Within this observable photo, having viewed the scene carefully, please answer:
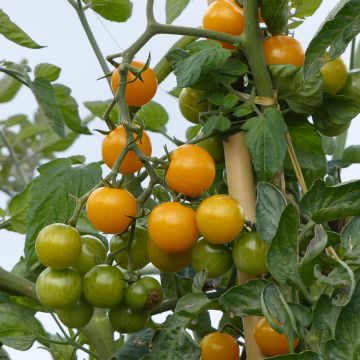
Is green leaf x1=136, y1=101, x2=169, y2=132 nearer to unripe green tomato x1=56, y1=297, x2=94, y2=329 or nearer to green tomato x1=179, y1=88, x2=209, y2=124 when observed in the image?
green tomato x1=179, y1=88, x2=209, y2=124

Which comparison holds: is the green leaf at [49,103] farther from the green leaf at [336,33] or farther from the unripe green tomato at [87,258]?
the green leaf at [336,33]

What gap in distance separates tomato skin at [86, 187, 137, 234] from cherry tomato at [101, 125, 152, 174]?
49mm

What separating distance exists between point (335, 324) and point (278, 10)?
0.43 m

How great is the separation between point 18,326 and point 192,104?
420 millimetres

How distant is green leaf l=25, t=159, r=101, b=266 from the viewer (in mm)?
955

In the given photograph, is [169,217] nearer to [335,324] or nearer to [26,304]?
[335,324]

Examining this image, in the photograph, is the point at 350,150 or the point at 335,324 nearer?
the point at 335,324

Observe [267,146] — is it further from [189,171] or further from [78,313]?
[78,313]

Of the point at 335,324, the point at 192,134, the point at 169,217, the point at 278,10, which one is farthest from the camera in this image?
the point at 192,134

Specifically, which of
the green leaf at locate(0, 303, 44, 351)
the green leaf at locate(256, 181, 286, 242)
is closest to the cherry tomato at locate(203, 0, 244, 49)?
the green leaf at locate(256, 181, 286, 242)

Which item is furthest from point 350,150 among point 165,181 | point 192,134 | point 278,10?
point 165,181

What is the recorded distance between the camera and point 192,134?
119cm

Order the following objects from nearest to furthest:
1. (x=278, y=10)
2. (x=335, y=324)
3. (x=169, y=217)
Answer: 1. (x=335, y=324)
2. (x=169, y=217)
3. (x=278, y=10)

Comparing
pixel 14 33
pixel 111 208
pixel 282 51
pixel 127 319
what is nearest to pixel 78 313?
pixel 127 319
